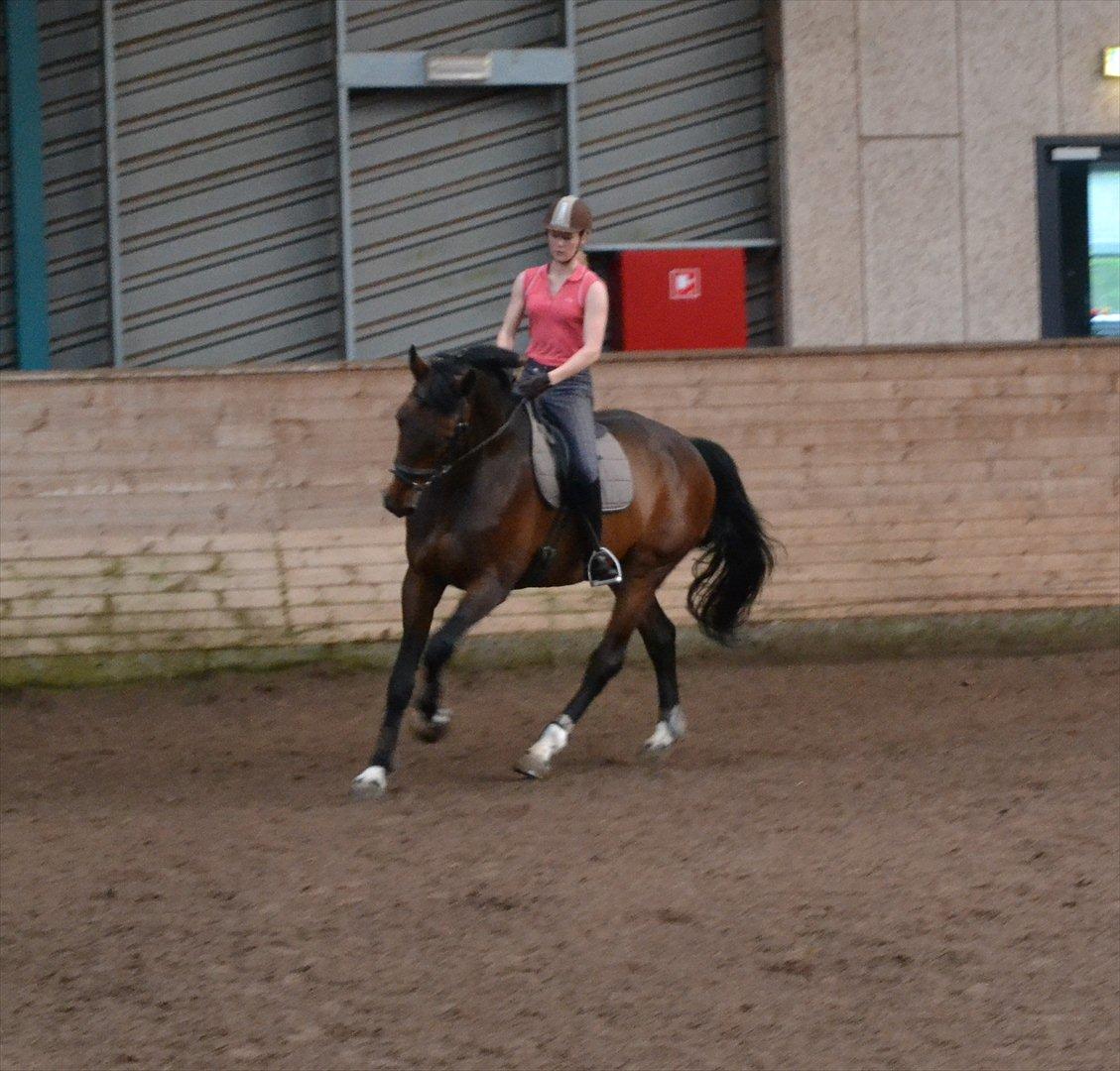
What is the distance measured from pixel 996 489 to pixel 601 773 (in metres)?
4.64

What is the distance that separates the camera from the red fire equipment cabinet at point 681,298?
13875 mm

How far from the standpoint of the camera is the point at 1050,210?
1428cm

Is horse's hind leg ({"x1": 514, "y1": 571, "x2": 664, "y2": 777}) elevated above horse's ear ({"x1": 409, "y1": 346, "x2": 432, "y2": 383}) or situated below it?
below

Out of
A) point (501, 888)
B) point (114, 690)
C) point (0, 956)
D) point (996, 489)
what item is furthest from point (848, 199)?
point (0, 956)

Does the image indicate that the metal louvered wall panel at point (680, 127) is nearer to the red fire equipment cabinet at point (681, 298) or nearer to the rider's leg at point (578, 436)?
the red fire equipment cabinet at point (681, 298)

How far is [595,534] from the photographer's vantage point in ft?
29.3

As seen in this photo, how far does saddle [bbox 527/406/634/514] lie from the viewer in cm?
867

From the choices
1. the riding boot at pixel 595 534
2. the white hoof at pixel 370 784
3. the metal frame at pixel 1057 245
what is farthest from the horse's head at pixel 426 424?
the metal frame at pixel 1057 245

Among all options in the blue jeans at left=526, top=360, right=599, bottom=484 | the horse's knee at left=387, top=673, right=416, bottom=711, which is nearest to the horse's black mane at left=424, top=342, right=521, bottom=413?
the blue jeans at left=526, top=360, right=599, bottom=484

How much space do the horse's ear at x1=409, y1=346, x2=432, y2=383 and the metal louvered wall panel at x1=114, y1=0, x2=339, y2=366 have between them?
5.80 metres

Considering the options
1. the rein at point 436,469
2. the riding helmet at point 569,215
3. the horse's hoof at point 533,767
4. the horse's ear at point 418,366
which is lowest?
the horse's hoof at point 533,767

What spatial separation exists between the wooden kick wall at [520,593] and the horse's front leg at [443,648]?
321 centimetres

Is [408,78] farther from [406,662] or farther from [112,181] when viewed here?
[406,662]

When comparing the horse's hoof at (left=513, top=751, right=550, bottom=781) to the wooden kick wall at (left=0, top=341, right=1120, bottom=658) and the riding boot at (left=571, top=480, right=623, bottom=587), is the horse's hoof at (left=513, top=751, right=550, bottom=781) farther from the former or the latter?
the wooden kick wall at (left=0, top=341, right=1120, bottom=658)
